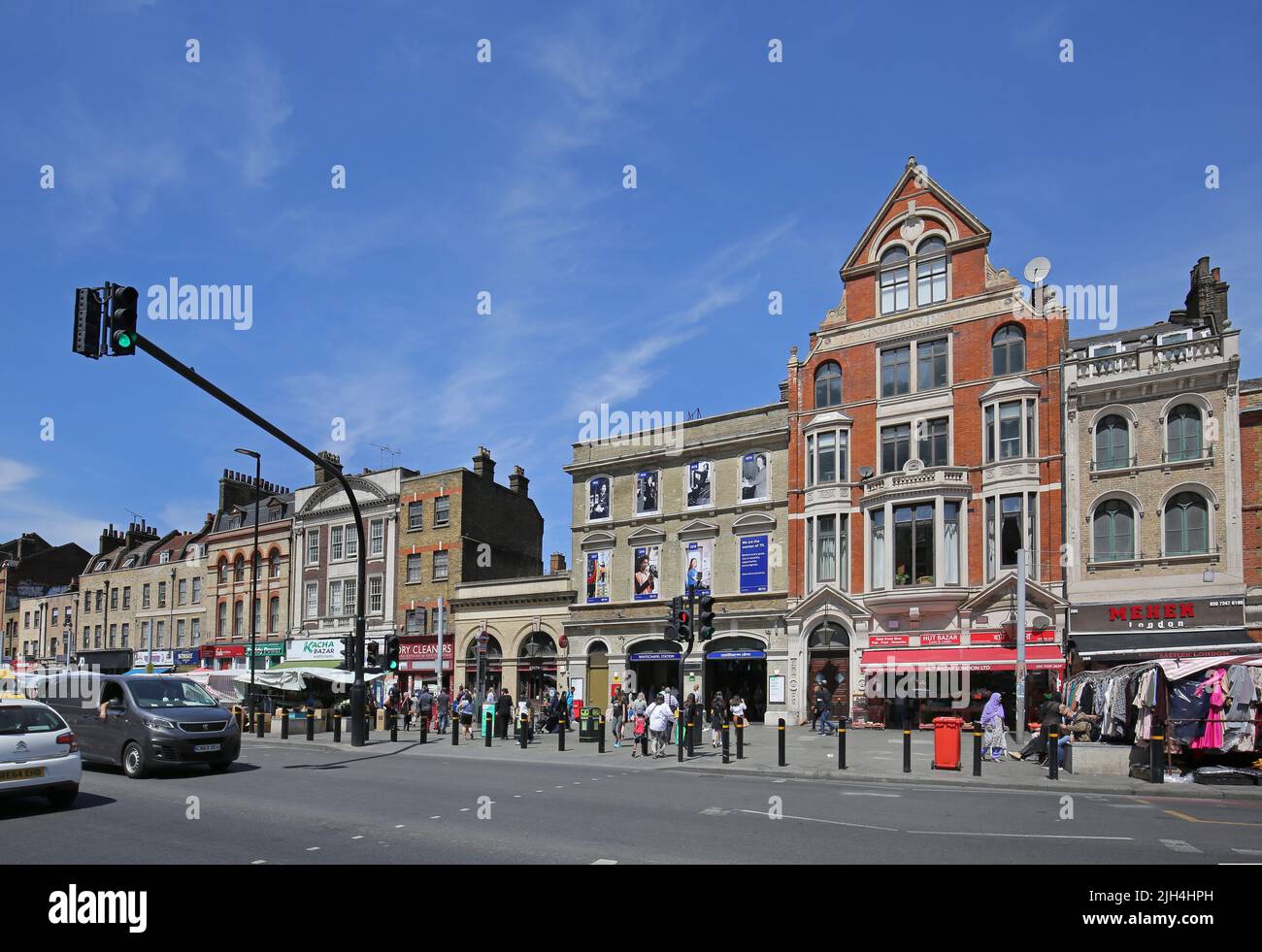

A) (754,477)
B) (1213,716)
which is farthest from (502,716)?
(1213,716)

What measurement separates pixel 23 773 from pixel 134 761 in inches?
193

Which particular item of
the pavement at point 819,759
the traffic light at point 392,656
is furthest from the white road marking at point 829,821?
the traffic light at point 392,656

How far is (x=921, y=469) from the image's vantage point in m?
34.6

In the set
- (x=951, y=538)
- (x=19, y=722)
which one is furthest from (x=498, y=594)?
(x=19, y=722)

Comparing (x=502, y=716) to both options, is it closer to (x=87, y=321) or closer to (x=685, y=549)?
(x=685, y=549)

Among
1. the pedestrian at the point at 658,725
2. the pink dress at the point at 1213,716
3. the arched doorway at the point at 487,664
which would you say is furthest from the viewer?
the arched doorway at the point at 487,664

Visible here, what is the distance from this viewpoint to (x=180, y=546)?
63.0m

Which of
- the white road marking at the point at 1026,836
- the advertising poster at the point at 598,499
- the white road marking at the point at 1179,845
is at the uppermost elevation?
the advertising poster at the point at 598,499

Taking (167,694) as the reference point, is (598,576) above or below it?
above

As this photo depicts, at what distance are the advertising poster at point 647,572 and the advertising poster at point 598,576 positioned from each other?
141 centimetres

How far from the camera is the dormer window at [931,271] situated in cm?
3584

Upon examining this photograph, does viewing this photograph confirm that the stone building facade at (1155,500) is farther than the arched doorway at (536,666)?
No

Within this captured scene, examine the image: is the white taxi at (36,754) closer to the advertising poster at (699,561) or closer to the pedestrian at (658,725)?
the pedestrian at (658,725)

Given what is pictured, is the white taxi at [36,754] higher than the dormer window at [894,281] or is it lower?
lower
